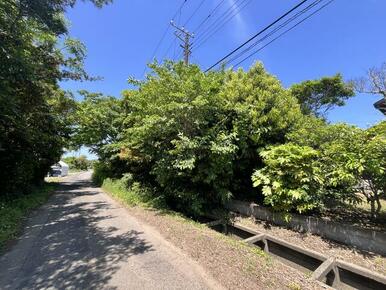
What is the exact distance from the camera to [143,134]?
→ 348 inches

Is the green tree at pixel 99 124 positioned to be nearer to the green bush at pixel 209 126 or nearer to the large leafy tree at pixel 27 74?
the large leafy tree at pixel 27 74

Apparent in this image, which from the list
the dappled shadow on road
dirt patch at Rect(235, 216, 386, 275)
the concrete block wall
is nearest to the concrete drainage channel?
dirt patch at Rect(235, 216, 386, 275)

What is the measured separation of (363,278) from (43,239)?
22.1 feet

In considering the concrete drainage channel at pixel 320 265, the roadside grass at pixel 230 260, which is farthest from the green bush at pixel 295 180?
the roadside grass at pixel 230 260

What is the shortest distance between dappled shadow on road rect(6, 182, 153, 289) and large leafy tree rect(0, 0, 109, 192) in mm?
3768

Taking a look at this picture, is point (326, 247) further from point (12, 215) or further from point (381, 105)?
point (12, 215)

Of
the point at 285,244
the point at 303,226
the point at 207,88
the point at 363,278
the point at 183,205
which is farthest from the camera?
the point at 183,205

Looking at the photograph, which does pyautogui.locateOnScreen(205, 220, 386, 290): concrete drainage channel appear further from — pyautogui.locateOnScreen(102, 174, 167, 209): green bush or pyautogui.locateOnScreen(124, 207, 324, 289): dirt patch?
pyautogui.locateOnScreen(102, 174, 167, 209): green bush

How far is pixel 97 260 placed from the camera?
449cm

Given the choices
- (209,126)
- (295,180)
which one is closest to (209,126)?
(209,126)

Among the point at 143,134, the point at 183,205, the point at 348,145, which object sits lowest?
the point at 183,205

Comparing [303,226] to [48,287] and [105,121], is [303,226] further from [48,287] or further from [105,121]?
[105,121]

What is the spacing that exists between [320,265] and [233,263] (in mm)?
1966

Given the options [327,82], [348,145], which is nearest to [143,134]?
[348,145]
